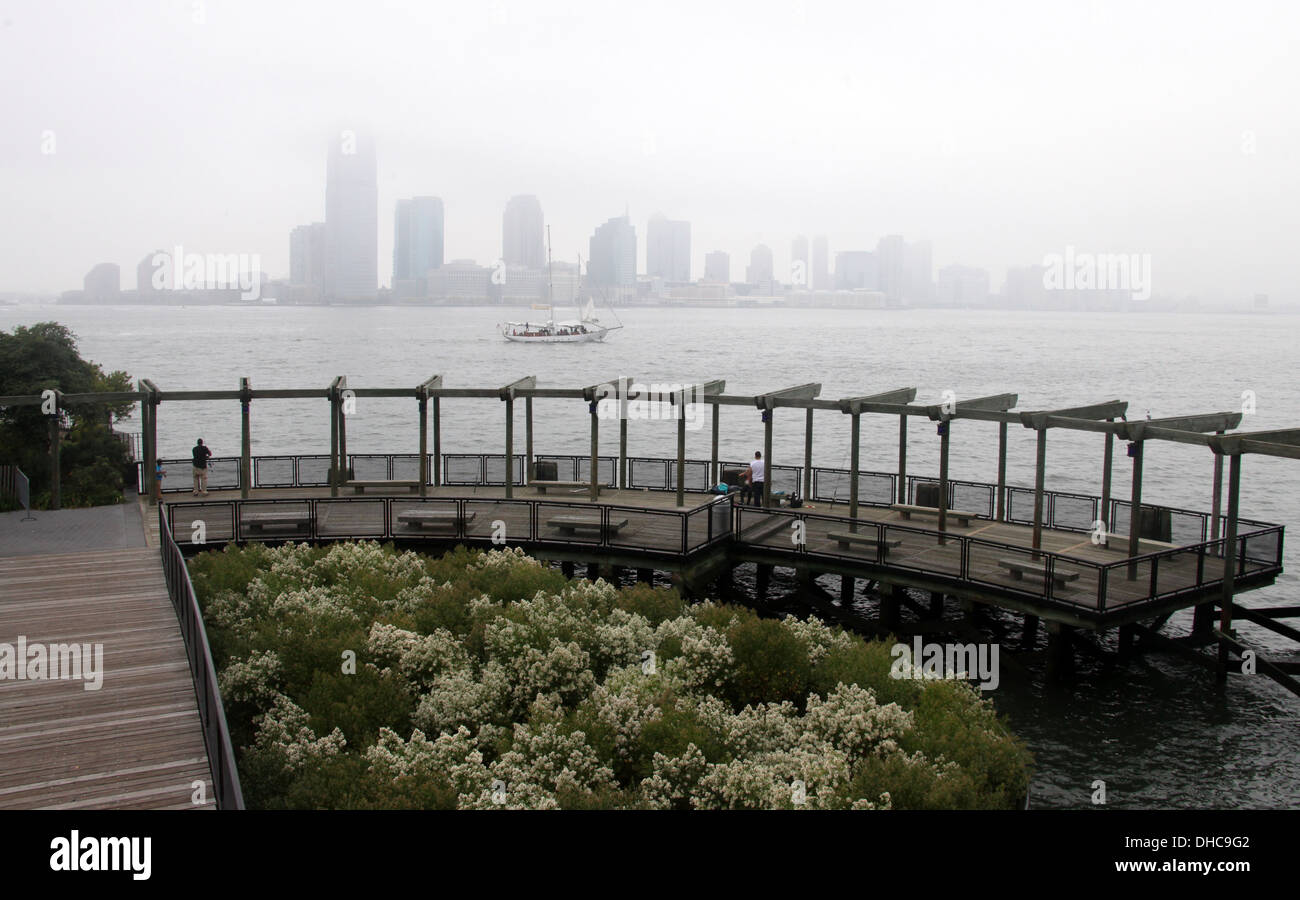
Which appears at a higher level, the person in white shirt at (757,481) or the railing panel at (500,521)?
the person in white shirt at (757,481)

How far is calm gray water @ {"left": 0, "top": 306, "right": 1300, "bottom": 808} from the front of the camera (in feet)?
60.5

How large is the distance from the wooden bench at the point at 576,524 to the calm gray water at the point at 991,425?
789cm

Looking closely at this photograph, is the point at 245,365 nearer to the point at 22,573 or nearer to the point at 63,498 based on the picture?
the point at 63,498

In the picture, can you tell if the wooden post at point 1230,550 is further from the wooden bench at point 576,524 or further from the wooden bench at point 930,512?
the wooden bench at point 576,524

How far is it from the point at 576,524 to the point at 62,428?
1943 centimetres

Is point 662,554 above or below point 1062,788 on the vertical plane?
above

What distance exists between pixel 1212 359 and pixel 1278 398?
6083cm

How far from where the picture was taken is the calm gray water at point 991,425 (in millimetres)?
18453

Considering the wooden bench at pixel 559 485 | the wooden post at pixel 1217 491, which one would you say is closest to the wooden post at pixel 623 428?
the wooden bench at pixel 559 485

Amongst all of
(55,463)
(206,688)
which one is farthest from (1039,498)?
(55,463)

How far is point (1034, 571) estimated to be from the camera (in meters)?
19.0

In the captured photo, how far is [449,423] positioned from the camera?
79.0 m

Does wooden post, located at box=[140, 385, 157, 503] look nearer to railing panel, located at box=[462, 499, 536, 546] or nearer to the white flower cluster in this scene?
railing panel, located at box=[462, 499, 536, 546]
